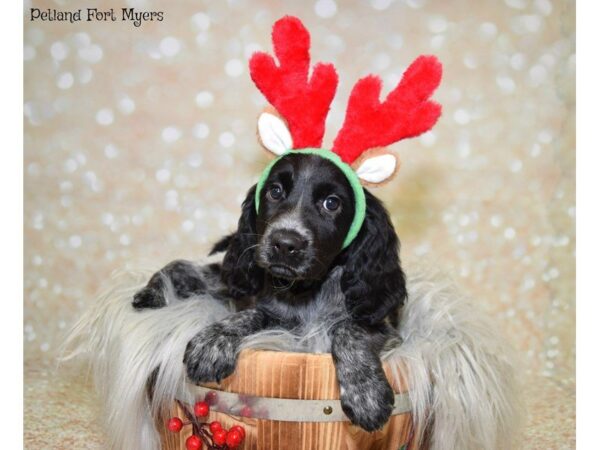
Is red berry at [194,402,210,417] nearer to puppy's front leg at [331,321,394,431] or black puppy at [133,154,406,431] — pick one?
black puppy at [133,154,406,431]

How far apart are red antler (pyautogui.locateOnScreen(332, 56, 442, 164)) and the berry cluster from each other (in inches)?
37.6

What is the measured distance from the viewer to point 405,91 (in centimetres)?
263

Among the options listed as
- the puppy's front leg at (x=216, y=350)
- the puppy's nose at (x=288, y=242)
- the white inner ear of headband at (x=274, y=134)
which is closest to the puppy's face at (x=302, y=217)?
the puppy's nose at (x=288, y=242)

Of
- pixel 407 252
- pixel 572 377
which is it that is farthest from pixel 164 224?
pixel 572 377

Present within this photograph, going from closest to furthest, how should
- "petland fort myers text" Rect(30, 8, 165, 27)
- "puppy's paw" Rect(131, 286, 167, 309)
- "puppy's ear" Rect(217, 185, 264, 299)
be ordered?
"puppy's ear" Rect(217, 185, 264, 299)
"puppy's paw" Rect(131, 286, 167, 309)
"petland fort myers text" Rect(30, 8, 165, 27)

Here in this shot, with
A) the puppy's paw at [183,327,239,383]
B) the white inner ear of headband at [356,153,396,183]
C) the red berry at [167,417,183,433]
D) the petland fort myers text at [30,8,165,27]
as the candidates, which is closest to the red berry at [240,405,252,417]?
the puppy's paw at [183,327,239,383]

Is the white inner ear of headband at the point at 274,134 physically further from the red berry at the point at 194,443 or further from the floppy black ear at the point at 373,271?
the red berry at the point at 194,443

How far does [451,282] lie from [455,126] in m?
1.15

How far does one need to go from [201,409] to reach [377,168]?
0.97 meters

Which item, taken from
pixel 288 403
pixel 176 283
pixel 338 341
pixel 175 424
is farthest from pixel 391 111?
pixel 175 424

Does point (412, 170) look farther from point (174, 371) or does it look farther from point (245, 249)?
point (174, 371)

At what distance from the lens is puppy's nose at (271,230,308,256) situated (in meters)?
2.47

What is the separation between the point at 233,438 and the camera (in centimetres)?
239

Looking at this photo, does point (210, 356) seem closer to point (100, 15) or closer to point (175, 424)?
point (175, 424)
